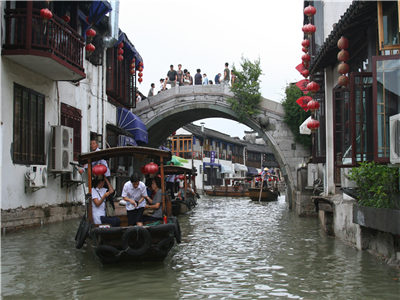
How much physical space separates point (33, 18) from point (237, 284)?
25.4 ft

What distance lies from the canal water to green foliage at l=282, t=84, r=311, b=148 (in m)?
9.77

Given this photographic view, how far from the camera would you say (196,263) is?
24.3ft

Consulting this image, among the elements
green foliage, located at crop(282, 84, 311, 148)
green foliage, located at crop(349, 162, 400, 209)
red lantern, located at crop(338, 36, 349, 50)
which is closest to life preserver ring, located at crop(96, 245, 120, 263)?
green foliage, located at crop(349, 162, 400, 209)

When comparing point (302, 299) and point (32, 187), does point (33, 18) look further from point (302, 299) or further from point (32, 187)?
point (302, 299)

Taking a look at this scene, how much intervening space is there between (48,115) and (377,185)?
28.8ft

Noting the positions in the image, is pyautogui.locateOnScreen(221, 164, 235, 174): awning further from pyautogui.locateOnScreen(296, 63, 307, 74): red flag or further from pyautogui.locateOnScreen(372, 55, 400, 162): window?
pyautogui.locateOnScreen(372, 55, 400, 162): window

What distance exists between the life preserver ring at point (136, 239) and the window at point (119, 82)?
1172 centimetres

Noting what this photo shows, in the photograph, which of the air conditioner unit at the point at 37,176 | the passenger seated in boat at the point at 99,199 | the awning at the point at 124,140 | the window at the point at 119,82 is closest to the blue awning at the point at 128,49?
the window at the point at 119,82

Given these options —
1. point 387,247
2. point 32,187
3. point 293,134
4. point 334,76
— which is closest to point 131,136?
point 293,134

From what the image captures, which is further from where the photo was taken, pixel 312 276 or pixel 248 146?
pixel 248 146

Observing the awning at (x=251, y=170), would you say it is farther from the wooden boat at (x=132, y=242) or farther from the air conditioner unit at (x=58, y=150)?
the wooden boat at (x=132, y=242)

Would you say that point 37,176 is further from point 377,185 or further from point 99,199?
point 377,185

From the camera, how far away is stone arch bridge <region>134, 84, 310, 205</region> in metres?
19.8

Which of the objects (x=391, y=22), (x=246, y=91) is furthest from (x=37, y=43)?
(x=246, y=91)
